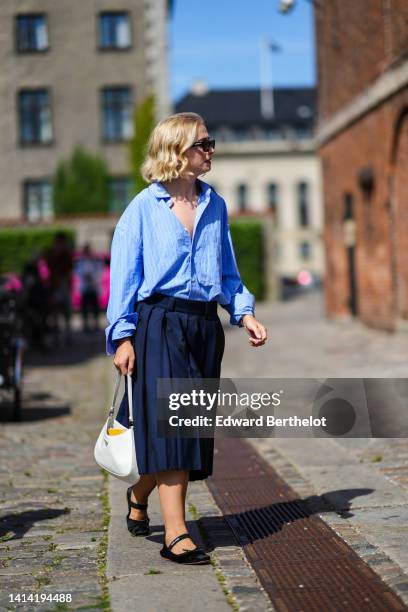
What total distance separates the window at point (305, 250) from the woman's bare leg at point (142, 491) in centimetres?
8020

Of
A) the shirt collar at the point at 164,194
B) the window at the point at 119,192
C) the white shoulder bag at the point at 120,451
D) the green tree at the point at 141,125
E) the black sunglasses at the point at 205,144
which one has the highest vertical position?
the green tree at the point at 141,125

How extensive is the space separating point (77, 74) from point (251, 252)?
32.7 feet

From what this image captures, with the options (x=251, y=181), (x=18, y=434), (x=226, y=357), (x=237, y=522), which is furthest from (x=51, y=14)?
(x=251, y=181)

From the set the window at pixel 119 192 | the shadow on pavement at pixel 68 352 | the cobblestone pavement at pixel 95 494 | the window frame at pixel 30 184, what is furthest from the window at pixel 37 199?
the cobblestone pavement at pixel 95 494

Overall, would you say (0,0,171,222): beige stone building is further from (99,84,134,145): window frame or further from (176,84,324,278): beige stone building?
(176,84,324,278): beige stone building

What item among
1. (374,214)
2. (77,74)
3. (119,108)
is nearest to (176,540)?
(374,214)

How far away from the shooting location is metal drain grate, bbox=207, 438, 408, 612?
389cm

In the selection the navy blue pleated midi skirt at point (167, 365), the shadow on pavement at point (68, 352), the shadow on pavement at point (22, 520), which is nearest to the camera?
the navy blue pleated midi skirt at point (167, 365)

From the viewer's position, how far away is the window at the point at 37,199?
128 ft

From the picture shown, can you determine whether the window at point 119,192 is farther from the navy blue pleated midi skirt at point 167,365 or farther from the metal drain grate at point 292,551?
the navy blue pleated midi skirt at point 167,365

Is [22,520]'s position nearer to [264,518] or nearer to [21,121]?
[264,518]

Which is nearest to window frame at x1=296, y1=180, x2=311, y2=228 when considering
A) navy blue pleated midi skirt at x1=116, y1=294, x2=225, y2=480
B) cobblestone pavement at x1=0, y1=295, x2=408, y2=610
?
cobblestone pavement at x1=0, y1=295, x2=408, y2=610

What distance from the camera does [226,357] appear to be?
49.7 ft

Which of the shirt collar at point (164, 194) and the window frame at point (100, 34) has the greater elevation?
the window frame at point (100, 34)
